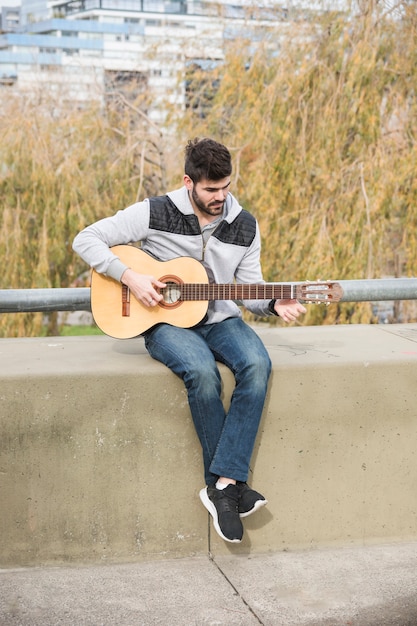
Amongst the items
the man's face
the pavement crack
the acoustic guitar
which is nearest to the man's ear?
the man's face

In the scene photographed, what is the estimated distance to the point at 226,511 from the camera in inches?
128

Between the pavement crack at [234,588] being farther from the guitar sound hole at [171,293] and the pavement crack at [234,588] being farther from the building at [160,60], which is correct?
the building at [160,60]

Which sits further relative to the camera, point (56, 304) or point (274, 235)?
point (274, 235)

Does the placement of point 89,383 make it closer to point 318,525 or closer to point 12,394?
point 12,394

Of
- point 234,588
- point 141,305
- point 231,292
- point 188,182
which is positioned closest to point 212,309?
point 231,292

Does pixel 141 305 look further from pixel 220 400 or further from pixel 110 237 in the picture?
pixel 220 400

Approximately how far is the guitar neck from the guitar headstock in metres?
0.06

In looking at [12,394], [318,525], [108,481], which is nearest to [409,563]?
[318,525]

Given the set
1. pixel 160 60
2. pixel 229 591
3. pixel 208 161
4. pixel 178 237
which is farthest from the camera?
pixel 160 60

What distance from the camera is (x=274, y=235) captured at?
33.0 feet

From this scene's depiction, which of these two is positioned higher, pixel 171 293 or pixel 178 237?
pixel 178 237

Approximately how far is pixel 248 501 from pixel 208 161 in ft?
4.24

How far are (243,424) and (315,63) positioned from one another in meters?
7.61

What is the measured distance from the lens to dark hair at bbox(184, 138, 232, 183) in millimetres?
3494
